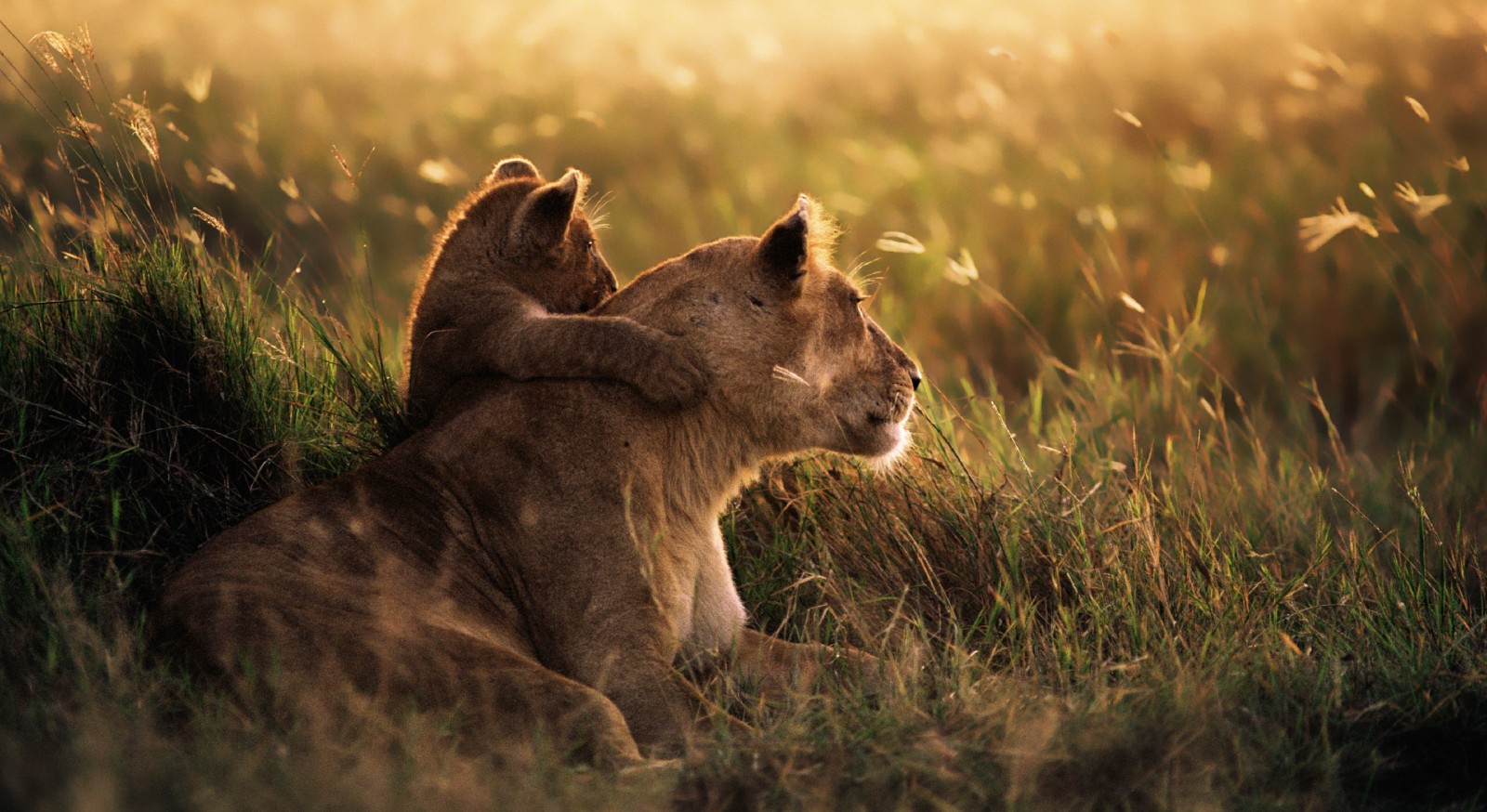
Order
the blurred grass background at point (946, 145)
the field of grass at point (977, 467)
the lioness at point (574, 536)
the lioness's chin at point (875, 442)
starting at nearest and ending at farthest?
the field of grass at point (977, 467) < the lioness at point (574, 536) < the lioness's chin at point (875, 442) < the blurred grass background at point (946, 145)

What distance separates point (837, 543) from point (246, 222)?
7255 millimetres

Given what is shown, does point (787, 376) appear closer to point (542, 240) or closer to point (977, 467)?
point (542, 240)

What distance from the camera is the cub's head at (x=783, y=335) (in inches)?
164

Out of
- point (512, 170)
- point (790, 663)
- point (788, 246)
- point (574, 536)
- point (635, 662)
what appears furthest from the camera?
point (512, 170)

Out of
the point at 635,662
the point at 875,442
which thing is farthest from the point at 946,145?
the point at 635,662

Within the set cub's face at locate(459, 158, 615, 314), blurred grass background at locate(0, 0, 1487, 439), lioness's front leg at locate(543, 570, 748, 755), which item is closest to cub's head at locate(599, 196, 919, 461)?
cub's face at locate(459, 158, 615, 314)

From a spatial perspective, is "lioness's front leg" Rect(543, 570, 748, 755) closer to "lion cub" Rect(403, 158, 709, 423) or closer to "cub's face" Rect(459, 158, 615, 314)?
"lion cub" Rect(403, 158, 709, 423)

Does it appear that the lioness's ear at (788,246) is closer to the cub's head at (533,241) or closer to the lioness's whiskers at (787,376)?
the lioness's whiskers at (787,376)

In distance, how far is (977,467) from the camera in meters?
5.65

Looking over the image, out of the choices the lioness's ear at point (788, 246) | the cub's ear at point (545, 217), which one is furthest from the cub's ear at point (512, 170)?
the lioness's ear at point (788, 246)

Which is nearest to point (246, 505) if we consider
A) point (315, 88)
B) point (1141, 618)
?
point (1141, 618)

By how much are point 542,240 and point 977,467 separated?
6.40 feet

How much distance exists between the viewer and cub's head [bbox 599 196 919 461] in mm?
4172

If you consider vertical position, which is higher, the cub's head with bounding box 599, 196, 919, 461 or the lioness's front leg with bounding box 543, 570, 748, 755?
the cub's head with bounding box 599, 196, 919, 461
